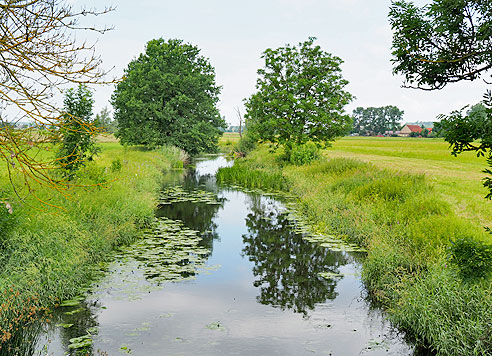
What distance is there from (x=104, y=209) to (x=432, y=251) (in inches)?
366

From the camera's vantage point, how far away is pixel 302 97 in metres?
30.3

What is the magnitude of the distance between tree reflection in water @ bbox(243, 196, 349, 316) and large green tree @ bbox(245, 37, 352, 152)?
14.7 meters

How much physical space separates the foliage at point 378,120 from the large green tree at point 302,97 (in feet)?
358

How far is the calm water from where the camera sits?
262 inches

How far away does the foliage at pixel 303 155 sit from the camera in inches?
1111

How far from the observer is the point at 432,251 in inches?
358

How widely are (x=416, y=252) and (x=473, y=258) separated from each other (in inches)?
121

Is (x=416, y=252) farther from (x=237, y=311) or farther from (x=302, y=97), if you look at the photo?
(x=302, y=97)

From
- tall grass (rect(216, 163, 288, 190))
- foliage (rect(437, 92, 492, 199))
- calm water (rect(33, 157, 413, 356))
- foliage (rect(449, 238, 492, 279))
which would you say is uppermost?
foliage (rect(437, 92, 492, 199))

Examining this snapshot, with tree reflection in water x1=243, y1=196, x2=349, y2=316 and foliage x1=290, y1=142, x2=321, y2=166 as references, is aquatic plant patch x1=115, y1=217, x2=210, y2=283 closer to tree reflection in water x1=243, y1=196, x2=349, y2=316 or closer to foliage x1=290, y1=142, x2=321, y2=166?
Answer: tree reflection in water x1=243, y1=196, x2=349, y2=316

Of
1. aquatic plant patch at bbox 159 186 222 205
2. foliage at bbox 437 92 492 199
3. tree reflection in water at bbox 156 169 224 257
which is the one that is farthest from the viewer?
aquatic plant patch at bbox 159 186 222 205

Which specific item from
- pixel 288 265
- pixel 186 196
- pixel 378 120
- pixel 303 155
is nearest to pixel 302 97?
pixel 303 155

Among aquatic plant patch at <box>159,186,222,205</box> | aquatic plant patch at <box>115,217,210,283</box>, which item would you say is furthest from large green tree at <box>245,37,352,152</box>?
aquatic plant patch at <box>115,217,210,283</box>

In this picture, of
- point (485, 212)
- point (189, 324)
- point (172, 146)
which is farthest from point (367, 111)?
point (189, 324)
